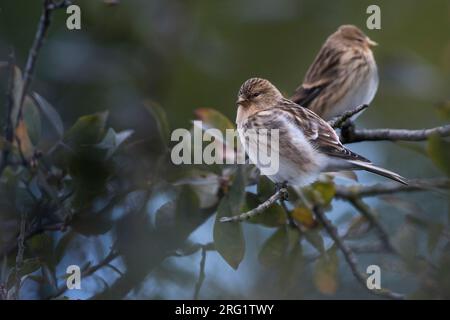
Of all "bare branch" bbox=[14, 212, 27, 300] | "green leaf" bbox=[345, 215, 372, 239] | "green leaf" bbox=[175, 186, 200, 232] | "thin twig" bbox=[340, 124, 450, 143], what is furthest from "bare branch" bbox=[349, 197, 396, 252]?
"bare branch" bbox=[14, 212, 27, 300]

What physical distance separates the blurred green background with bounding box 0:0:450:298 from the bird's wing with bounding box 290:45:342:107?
0.75ft

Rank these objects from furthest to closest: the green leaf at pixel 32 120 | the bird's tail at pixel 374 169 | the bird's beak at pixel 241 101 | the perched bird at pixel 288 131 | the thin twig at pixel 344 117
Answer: the green leaf at pixel 32 120
the bird's beak at pixel 241 101
the perched bird at pixel 288 131
the thin twig at pixel 344 117
the bird's tail at pixel 374 169

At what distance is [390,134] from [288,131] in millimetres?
402

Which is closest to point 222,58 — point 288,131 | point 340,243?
point 340,243

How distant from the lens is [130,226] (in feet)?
8.94

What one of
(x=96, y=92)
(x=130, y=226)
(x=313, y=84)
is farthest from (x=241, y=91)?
(x=96, y=92)

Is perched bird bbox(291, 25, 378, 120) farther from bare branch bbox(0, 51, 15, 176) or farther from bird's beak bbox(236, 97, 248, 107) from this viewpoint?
bare branch bbox(0, 51, 15, 176)

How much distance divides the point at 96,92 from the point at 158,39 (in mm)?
495

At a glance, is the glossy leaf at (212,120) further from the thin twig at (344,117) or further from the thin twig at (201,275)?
the thin twig at (344,117)

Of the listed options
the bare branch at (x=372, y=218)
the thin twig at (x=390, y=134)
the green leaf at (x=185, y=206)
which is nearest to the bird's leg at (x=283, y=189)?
the thin twig at (x=390, y=134)

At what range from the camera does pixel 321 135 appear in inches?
83.8

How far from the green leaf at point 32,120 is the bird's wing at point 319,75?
3.05 ft

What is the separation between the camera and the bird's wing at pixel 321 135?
2088 millimetres
